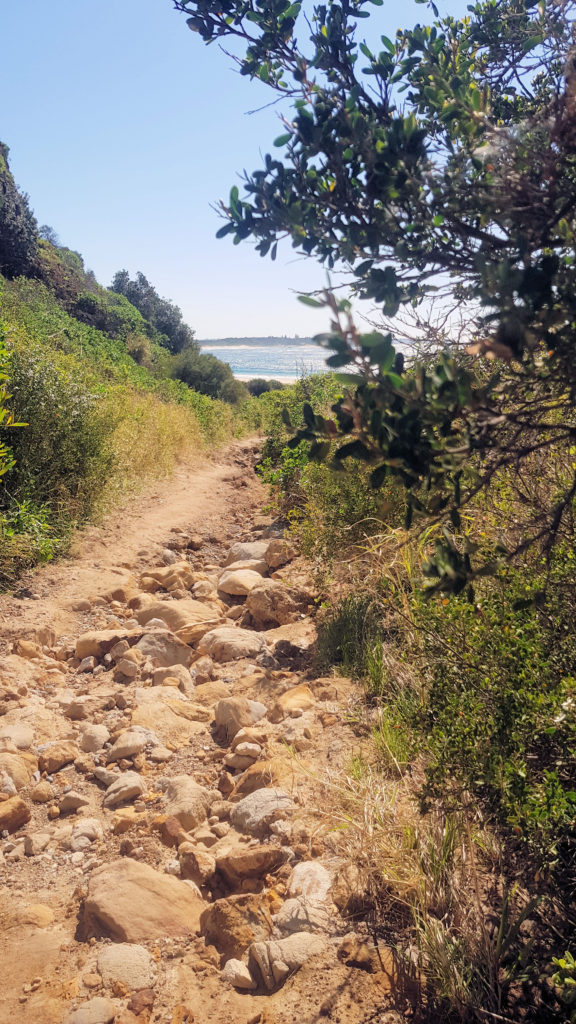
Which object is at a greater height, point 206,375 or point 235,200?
point 206,375

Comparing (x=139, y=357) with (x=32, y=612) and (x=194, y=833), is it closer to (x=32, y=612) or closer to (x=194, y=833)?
(x=32, y=612)

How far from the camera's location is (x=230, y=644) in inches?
162

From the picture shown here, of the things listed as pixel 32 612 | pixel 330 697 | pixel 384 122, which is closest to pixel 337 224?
pixel 384 122

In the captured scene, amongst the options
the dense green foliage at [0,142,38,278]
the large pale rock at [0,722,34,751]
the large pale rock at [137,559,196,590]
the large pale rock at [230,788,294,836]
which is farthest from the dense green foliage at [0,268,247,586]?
the dense green foliage at [0,142,38,278]

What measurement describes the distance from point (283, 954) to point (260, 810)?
667 millimetres

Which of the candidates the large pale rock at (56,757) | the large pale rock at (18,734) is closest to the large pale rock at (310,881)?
the large pale rock at (56,757)

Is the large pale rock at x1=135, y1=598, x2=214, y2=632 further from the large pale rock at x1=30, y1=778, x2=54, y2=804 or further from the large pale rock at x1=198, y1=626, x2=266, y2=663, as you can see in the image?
the large pale rock at x1=30, y1=778, x2=54, y2=804

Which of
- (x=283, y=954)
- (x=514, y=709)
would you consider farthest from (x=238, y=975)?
(x=514, y=709)

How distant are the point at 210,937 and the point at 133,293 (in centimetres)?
3095

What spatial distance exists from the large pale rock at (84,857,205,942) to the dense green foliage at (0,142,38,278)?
18268 mm

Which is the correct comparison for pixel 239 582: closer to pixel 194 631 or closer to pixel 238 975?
pixel 194 631

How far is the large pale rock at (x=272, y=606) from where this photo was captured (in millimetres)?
4574

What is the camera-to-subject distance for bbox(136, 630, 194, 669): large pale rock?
3.99 meters

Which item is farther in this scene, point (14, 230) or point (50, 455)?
point (14, 230)
